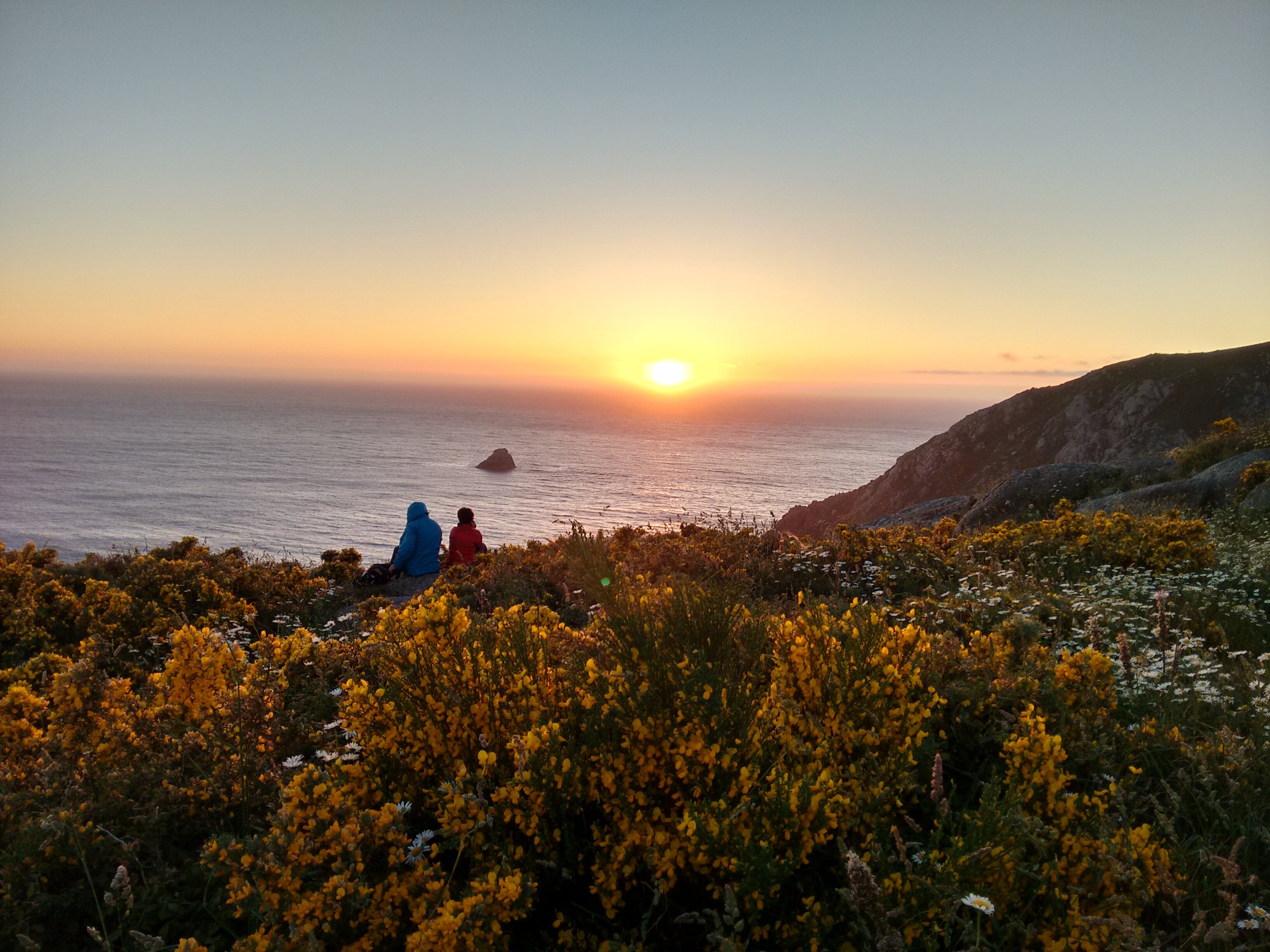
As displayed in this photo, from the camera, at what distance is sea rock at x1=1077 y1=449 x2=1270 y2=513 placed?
40.3 feet

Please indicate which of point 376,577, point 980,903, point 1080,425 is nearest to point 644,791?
point 980,903

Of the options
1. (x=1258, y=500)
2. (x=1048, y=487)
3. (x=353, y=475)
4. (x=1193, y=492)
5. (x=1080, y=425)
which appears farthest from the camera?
(x=353, y=475)

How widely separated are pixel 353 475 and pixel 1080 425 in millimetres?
69753

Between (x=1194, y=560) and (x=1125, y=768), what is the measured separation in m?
5.64

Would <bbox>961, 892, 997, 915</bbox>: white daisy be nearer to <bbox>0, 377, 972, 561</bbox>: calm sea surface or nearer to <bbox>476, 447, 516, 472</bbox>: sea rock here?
<bbox>0, 377, 972, 561</bbox>: calm sea surface

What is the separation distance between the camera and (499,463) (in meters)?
91.4

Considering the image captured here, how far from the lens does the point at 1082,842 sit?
2447 mm

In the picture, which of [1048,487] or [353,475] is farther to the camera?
[353,475]

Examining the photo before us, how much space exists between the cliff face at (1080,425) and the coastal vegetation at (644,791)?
31.8m

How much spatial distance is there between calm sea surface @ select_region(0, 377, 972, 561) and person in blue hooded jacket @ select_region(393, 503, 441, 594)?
15.4 feet

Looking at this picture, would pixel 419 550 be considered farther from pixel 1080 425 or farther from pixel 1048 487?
pixel 1080 425

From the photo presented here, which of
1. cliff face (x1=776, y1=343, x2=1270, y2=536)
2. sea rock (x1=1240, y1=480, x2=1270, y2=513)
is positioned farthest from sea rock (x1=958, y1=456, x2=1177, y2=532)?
cliff face (x1=776, y1=343, x2=1270, y2=536)

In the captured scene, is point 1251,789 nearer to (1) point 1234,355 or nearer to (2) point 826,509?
(2) point 826,509

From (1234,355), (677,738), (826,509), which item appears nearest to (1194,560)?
(677,738)
